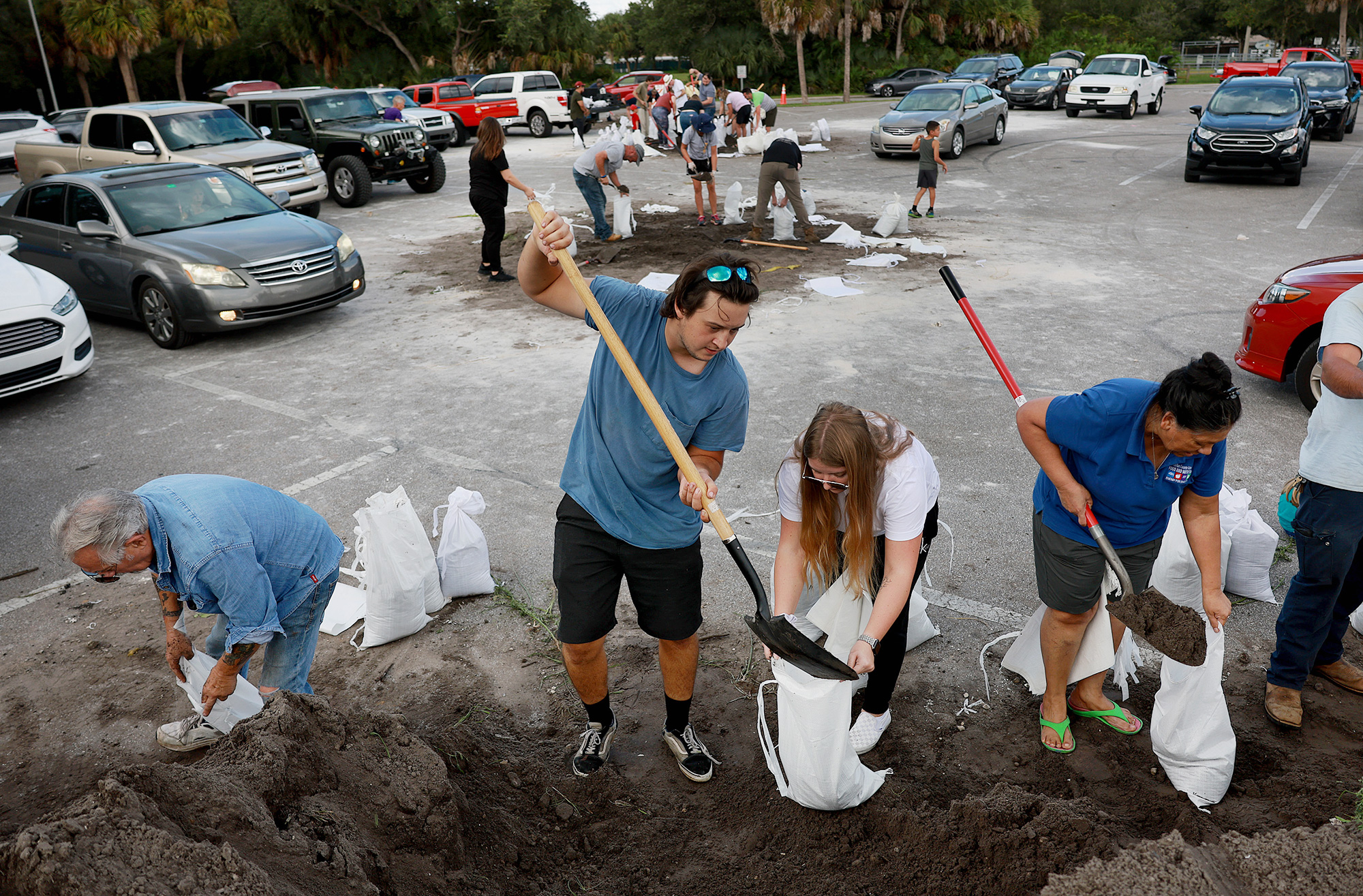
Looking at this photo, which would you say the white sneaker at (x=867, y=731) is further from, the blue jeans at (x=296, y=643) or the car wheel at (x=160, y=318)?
the car wheel at (x=160, y=318)

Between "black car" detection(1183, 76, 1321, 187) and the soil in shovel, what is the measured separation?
14.6m

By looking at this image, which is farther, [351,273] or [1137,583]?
[351,273]

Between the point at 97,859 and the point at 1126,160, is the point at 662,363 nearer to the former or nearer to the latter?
the point at 97,859

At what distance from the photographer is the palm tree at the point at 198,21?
3297cm

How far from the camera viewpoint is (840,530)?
9.94 ft

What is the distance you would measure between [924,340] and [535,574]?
471cm

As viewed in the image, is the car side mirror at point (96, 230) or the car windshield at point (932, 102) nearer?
the car side mirror at point (96, 230)

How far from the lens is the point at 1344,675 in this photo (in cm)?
358

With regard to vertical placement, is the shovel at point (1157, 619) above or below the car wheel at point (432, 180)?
below

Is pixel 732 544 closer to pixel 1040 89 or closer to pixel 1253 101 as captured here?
pixel 1253 101

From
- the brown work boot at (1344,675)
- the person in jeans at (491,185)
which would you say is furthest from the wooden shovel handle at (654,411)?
the person in jeans at (491,185)

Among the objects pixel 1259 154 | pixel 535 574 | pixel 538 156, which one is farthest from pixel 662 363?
pixel 538 156

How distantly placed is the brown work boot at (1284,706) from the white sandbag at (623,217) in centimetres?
986

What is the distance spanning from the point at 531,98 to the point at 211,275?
1962cm
